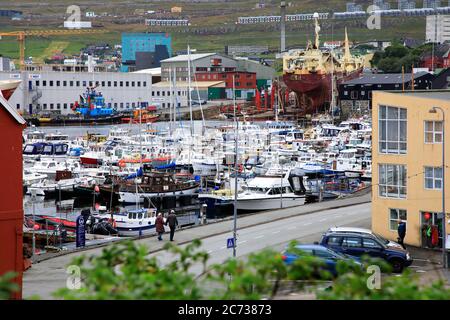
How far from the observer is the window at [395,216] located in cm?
2691

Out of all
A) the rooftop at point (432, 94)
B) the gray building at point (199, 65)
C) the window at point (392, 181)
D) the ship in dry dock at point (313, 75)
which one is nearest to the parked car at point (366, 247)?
the window at point (392, 181)

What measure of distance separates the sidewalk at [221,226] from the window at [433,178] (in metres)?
5.59

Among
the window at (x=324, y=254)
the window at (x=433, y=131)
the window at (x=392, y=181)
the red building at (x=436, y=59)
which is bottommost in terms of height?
the window at (x=324, y=254)

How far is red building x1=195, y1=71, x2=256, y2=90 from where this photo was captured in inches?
5507

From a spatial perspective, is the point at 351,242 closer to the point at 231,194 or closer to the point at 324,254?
the point at 324,254

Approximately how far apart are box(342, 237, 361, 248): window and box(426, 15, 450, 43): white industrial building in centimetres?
15493

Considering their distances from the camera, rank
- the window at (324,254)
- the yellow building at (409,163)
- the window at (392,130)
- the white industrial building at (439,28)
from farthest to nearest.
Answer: the white industrial building at (439,28)
the window at (392,130)
the yellow building at (409,163)
the window at (324,254)

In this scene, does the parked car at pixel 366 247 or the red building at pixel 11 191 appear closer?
the red building at pixel 11 191

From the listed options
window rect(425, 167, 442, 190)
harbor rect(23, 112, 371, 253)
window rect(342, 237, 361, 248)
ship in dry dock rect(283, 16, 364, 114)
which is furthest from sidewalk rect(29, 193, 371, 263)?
ship in dry dock rect(283, 16, 364, 114)

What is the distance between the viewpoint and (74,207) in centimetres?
5166

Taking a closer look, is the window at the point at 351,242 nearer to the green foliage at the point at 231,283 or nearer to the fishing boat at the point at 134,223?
the green foliage at the point at 231,283
